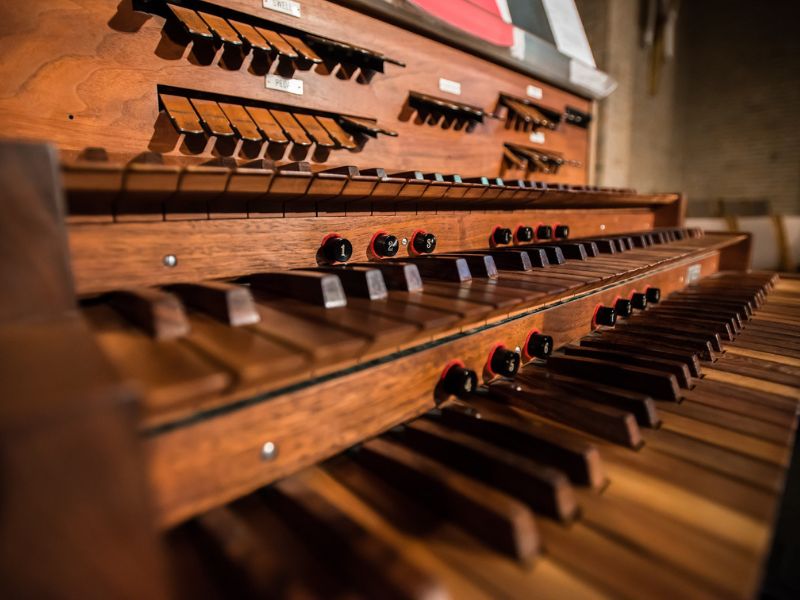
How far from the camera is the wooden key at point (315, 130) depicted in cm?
140

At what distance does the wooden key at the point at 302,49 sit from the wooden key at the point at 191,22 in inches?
10.6

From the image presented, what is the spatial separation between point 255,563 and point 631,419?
0.70 m

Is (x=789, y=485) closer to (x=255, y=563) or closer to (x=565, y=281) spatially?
(x=565, y=281)

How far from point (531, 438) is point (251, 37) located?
1216 mm

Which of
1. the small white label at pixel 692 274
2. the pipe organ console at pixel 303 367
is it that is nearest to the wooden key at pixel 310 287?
the pipe organ console at pixel 303 367

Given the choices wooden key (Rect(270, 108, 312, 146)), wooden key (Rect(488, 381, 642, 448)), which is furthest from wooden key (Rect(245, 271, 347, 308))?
wooden key (Rect(270, 108, 312, 146))

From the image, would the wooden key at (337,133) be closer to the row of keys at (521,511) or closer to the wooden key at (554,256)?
the wooden key at (554,256)

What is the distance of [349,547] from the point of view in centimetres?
57

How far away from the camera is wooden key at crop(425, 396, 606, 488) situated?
76cm

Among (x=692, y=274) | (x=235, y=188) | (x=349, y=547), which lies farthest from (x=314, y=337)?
(x=692, y=274)

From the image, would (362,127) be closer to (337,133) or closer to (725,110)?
(337,133)

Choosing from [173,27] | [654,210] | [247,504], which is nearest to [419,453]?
[247,504]

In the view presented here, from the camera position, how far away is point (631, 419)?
889mm

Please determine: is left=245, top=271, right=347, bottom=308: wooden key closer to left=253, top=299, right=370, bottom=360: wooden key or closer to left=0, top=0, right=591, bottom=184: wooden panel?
left=253, top=299, right=370, bottom=360: wooden key
